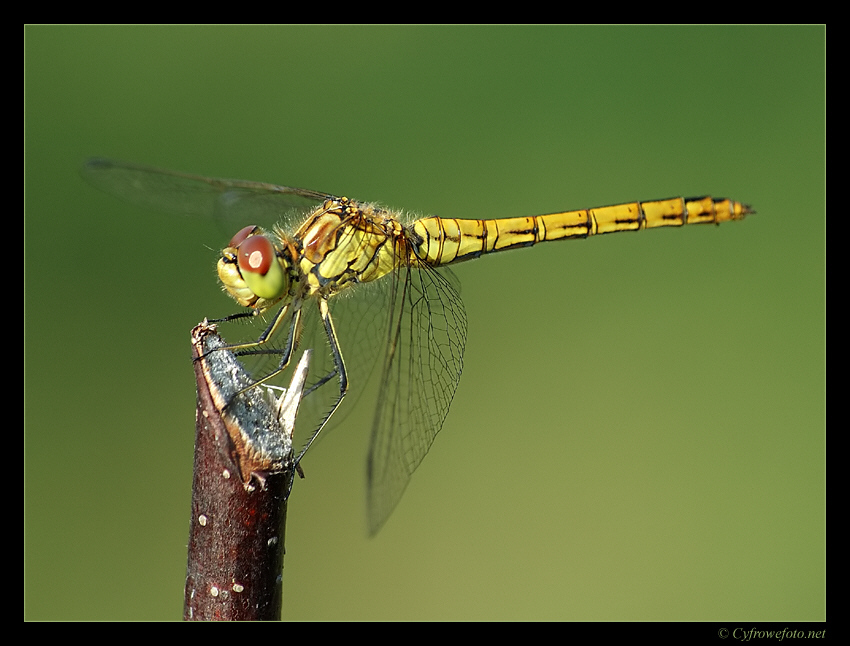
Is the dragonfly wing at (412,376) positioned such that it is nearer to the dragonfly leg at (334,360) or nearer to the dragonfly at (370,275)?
the dragonfly at (370,275)

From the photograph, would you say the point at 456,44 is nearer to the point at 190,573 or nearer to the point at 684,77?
the point at 684,77

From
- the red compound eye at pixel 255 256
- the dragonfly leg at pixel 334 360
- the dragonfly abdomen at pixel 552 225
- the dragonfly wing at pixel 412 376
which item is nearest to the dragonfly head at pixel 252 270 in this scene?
the red compound eye at pixel 255 256

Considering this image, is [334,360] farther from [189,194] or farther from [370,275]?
[189,194]

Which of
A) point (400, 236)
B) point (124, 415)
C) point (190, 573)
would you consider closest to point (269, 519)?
point (190, 573)

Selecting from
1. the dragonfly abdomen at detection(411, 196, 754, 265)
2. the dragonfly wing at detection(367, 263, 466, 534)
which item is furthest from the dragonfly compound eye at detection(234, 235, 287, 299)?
the dragonfly abdomen at detection(411, 196, 754, 265)

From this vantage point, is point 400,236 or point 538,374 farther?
point 538,374
